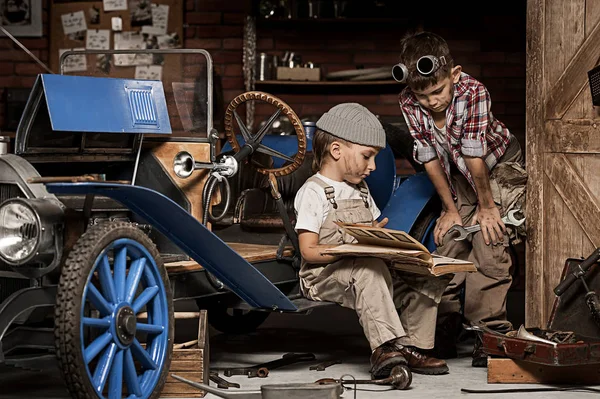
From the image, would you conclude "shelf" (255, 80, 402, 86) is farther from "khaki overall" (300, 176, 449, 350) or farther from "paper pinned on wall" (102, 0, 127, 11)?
"khaki overall" (300, 176, 449, 350)

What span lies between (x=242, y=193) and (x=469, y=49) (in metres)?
3.21

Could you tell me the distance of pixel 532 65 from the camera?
4.60m

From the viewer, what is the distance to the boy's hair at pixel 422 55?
14.1ft

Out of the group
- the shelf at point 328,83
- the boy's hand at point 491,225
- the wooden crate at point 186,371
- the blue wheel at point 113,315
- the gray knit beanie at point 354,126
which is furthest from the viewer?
the shelf at point 328,83

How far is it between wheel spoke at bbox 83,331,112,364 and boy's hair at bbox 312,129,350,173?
1.42m

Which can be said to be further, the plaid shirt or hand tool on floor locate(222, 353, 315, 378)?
the plaid shirt

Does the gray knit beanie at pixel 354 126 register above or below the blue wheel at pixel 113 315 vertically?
above

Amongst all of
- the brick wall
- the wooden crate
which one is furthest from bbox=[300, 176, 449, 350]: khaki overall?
the brick wall

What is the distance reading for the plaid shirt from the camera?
14.3 feet

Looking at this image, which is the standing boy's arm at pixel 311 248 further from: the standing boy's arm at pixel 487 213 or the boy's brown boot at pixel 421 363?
the standing boy's arm at pixel 487 213

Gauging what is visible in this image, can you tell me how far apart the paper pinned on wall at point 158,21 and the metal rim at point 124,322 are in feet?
14.2

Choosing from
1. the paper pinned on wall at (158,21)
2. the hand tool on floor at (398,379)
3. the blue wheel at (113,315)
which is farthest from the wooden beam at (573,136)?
the paper pinned on wall at (158,21)

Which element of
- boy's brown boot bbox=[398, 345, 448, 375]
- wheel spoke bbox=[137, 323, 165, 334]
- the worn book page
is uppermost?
the worn book page

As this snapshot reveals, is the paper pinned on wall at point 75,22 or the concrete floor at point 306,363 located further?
the paper pinned on wall at point 75,22
